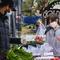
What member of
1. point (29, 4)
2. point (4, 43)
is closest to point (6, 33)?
point (4, 43)

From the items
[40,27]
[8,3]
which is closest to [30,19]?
[40,27]

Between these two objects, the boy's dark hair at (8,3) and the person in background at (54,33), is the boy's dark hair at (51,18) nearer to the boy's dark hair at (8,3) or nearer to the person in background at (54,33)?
the person in background at (54,33)

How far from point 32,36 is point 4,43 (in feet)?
1.77

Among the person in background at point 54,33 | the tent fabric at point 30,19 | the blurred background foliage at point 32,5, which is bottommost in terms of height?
the person in background at point 54,33

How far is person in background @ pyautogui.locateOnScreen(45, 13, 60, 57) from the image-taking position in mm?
7410

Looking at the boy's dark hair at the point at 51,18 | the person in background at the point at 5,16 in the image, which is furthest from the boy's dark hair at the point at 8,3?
the boy's dark hair at the point at 51,18

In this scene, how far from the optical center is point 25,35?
7.34m

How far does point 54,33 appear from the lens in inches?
294

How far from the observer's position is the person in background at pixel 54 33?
741cm

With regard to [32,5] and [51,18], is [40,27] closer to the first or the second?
[51,18]

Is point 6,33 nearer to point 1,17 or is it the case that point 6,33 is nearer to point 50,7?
point 1,17

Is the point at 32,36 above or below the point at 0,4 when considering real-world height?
below

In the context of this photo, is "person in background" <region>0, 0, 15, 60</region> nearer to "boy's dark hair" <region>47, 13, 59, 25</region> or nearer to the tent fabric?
the tent fabric

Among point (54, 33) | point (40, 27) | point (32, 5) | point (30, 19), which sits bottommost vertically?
point (54, 33)
